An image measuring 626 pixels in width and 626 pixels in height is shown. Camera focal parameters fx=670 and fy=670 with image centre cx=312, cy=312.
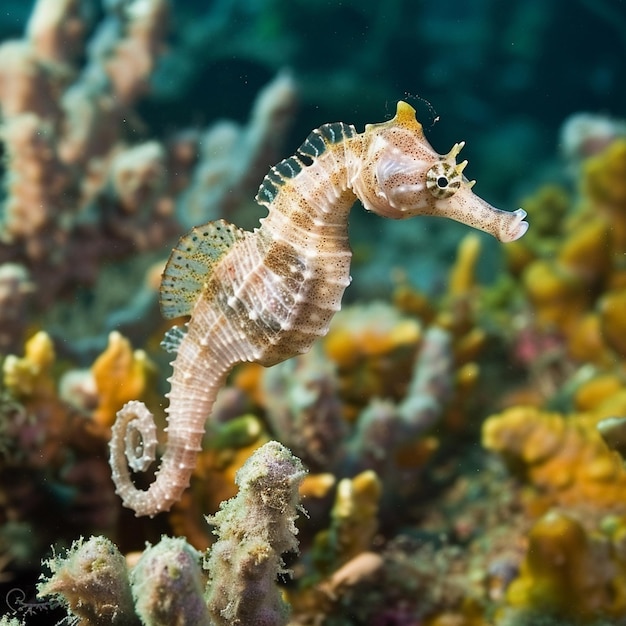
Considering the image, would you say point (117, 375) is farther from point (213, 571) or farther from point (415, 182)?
point (415, 182)

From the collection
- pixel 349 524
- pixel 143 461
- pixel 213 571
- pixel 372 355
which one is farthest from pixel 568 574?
pixel 372 355

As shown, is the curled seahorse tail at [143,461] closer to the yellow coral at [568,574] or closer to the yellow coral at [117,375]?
the yellow coral at [117,375]

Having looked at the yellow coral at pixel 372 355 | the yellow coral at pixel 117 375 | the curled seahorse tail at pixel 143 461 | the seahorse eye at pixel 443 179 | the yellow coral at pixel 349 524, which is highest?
the yellow coral at pixel 372 355

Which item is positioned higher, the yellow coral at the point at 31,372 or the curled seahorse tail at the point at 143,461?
the yellow coral at the point at 31,372

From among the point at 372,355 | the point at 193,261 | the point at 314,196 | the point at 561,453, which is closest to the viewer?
the point at 314,196

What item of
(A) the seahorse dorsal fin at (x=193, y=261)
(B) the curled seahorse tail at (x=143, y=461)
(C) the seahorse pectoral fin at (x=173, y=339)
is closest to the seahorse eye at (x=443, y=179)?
(A) the seahorse dorsal fin at (x=193, y=261)

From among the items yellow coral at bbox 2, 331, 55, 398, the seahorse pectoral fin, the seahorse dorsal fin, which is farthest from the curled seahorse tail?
yellow coral at bbox 2, 331, 55, 398

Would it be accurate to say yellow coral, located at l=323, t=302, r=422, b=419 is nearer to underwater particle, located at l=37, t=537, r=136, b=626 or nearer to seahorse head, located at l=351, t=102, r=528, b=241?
seahorse head, located at l=351, t=102, r=528, b=241

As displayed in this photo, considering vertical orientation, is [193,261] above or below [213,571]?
above

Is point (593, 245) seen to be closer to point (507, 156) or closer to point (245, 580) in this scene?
point (245, 580)
